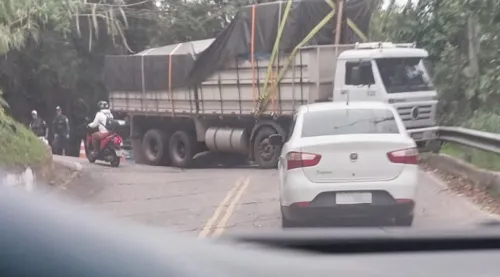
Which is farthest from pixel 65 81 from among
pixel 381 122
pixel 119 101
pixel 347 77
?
pixel 381 122

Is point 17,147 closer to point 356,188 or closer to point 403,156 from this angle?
point 356,188

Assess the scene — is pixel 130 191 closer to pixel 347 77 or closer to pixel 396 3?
pixel 347 77

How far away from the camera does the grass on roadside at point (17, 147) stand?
13.0 metres

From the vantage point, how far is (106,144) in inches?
770

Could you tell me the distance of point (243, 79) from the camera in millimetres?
18891

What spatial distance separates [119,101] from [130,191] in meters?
9.10

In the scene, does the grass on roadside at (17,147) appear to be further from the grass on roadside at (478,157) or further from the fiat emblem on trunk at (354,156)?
the grass on roadside at (478,157)

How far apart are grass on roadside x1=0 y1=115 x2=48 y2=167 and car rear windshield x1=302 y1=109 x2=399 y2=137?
503cm

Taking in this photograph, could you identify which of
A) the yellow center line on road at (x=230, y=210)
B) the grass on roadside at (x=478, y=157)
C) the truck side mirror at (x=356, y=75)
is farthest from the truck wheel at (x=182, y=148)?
the grass on roadside at (x=478, y=157)

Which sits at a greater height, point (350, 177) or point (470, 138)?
point (350, 177)

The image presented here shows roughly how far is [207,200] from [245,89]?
6415 millimetres

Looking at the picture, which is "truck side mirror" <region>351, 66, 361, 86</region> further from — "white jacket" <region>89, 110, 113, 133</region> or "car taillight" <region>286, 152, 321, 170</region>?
"car taillight" <region>286, 152, 321, 170</region>

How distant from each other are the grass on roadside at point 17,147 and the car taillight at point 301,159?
16.4 ft

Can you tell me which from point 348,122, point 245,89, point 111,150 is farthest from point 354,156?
point 111,150
